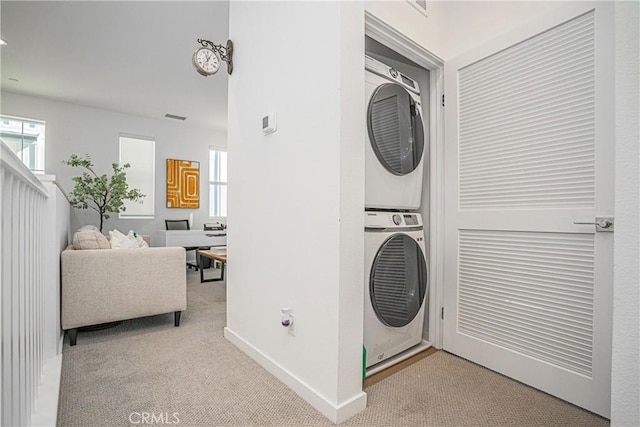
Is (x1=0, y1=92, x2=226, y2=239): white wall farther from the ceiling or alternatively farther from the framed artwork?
the ceiling

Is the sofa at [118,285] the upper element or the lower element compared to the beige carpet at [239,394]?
upper

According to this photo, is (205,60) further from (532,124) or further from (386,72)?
(532,124)

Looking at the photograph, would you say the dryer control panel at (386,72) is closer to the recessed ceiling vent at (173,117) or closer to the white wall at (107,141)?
the recessed ceiling vent at (173,117)

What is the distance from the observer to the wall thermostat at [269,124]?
1788mm

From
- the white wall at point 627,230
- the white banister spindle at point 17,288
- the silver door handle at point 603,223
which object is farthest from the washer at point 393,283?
the white banister spindle at point 17,288

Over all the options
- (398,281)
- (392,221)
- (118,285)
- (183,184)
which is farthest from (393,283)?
(183,184)

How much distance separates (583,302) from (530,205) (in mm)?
511

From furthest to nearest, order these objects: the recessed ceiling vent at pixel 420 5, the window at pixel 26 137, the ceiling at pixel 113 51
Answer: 1. the window at pixel 26 137
2. the ceiling at pixel 113 51
3. the recessed ceiling vent at pixel 420 5

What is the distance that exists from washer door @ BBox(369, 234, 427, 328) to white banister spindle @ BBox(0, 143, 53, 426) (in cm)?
138

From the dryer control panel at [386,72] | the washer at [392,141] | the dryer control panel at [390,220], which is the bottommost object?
the dryer control panel at [390,220]

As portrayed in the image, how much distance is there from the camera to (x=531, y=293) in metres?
1.66

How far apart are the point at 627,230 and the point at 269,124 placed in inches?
61.8

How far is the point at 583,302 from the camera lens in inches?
58.4

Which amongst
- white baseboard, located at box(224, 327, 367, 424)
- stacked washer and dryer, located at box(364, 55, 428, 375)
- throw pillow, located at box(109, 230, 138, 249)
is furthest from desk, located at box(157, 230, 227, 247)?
stacked washer and dryer, located at box(364, 55, 428, 375)
